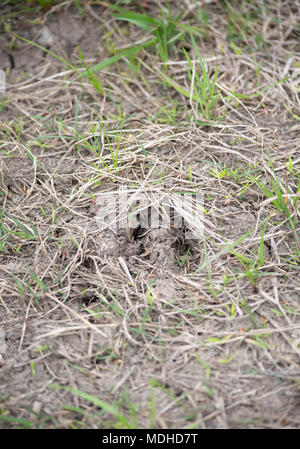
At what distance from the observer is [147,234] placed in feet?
6.44

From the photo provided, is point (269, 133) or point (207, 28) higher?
point (207, 28)

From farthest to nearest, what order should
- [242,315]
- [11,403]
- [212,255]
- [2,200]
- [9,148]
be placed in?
[9,148] < [2,200] < [212,255] < [242,315] < [11,403]

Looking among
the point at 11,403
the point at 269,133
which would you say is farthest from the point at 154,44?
the point at 11,403

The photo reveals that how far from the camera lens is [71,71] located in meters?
2.54

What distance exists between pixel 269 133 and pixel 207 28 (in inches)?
34.9

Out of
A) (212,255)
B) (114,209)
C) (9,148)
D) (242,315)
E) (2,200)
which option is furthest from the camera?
(9,148)

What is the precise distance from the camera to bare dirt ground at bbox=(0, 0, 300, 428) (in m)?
1.54

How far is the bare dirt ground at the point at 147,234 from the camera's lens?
154cm

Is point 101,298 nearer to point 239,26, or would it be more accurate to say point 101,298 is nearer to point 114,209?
point 114,209

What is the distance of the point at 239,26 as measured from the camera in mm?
2645

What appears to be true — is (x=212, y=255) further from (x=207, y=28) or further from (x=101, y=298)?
(x=207, y=28)

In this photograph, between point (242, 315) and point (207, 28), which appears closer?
point (242, 315)

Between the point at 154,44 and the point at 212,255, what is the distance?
58.2 inches

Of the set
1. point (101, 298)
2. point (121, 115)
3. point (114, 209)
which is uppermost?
point (121, 115)
